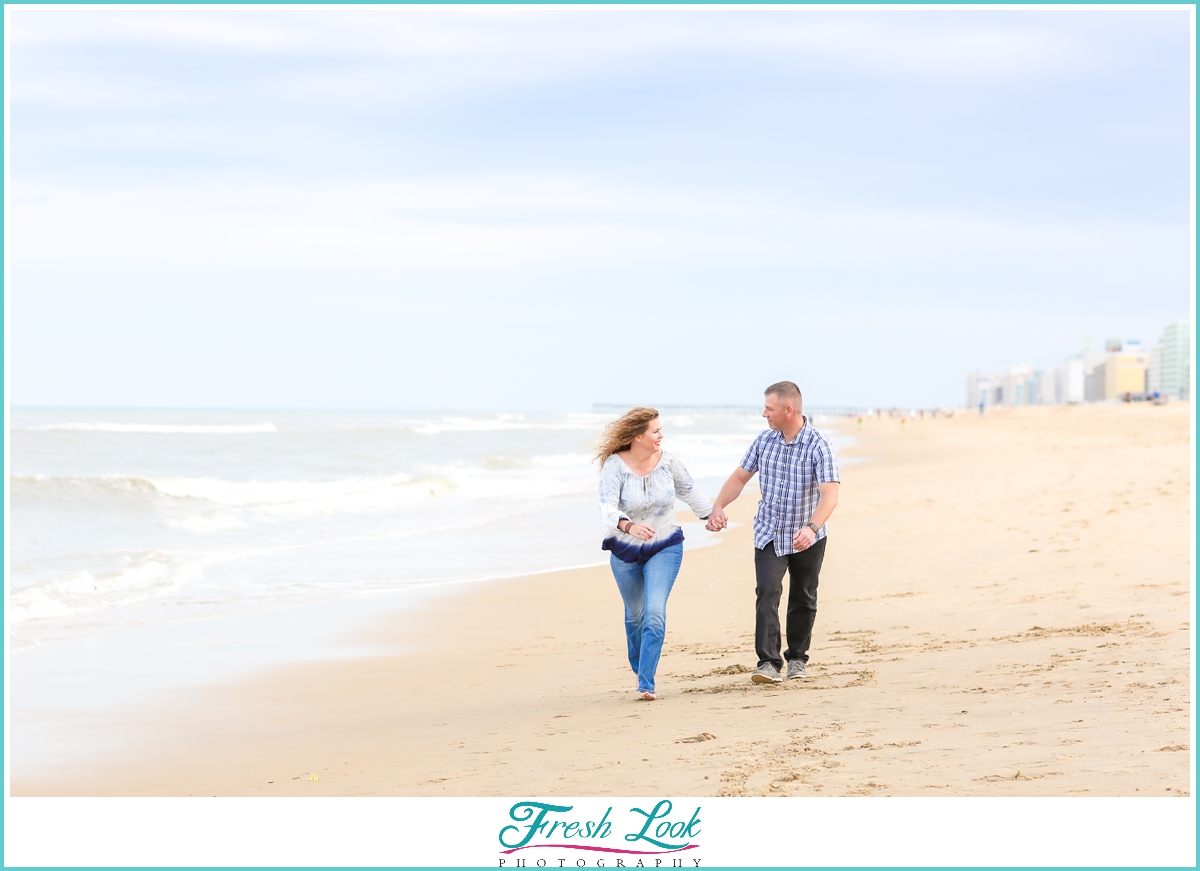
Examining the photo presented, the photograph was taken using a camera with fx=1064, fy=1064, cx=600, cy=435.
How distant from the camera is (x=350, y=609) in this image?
9719 mm

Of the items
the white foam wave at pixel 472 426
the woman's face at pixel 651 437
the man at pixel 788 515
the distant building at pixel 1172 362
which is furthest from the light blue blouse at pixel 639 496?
the distant building at pixel 1172 362

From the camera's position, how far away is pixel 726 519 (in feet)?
18.8

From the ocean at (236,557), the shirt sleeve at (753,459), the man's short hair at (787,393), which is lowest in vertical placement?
the ocean at (236,557)

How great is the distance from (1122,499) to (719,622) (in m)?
7.32

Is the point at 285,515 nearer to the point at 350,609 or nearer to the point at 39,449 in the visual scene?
the point at 350,609

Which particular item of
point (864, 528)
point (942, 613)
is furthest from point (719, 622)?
point (864, 528)

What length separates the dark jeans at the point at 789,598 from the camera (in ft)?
19.6

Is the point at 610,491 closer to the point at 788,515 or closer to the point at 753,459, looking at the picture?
the point at 753,459

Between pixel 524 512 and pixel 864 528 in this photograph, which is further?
pixel 524 512

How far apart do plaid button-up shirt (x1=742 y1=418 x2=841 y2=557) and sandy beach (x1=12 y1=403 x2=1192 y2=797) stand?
860mm

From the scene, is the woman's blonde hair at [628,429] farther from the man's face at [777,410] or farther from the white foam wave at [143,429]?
the white foam wave at [143,429]

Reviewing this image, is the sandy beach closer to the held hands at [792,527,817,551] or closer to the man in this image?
the man

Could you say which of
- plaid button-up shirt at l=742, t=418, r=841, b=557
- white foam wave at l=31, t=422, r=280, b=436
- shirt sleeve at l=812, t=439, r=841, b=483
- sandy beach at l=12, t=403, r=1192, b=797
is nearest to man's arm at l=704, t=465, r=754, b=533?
plaid button-up shirt at l=742, t=418, r=841, b=557

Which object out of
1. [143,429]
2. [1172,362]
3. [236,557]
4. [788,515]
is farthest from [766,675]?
[1172,362]
